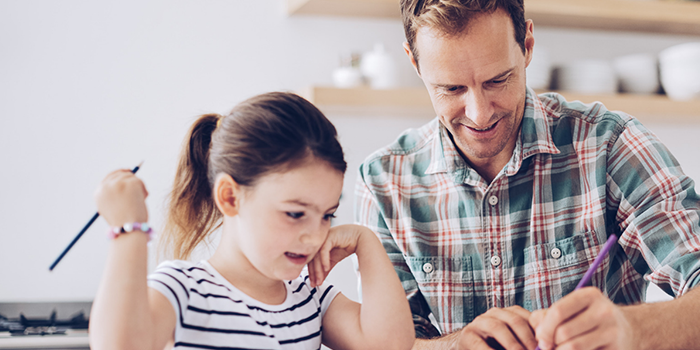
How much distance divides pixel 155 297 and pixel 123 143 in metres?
1.52

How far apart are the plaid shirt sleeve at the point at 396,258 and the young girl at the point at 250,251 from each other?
0.35 m

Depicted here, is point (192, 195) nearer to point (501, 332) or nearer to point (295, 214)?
point (295, 214)

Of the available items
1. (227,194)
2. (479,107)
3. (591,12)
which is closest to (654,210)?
(479,107)

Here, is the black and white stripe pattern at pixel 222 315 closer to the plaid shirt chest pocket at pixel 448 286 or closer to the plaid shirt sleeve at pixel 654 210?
the plaid shirt chest pocket at pixel 448 286

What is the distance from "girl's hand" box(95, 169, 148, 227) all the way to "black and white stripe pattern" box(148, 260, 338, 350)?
134 mm

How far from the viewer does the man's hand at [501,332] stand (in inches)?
39.7

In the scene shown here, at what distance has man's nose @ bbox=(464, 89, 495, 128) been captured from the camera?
133cm

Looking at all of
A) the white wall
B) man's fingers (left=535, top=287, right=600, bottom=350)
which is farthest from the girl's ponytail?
the white wall

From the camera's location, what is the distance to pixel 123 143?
2281 mm

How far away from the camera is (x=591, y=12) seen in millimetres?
2564

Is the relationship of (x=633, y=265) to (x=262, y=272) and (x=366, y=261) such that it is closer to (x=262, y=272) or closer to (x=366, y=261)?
(x=366, y=261)

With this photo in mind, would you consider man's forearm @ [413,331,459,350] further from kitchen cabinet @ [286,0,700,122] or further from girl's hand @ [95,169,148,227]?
kitchen cabinet @ [286,0,700,122]

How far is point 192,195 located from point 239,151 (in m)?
0.17

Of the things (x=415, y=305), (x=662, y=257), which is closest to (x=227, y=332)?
(x=415, y=305)
